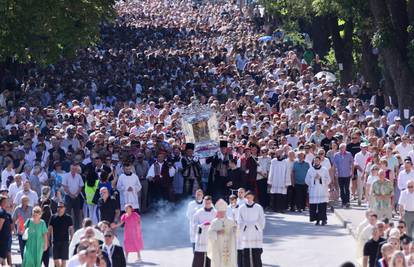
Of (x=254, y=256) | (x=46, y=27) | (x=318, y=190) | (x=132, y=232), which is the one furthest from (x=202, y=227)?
(x=46, y=27)

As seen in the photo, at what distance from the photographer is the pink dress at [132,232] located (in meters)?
28.7

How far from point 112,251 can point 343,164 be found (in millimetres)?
10875

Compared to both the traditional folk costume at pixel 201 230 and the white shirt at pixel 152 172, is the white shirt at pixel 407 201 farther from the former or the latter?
the white shirt at pixel 152 172

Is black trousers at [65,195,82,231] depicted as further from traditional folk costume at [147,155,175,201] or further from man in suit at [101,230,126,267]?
man in suit at [101,230,126,267]

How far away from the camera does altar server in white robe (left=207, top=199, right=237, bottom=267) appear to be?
86.2 feet

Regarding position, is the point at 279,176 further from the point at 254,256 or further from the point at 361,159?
the point at 254,256

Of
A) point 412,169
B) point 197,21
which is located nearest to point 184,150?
point 412,169

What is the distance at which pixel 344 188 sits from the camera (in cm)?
3472

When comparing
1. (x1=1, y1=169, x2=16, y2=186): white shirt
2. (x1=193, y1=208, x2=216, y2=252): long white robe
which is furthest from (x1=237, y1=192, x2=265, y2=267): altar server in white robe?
(x1=1, y1=169, x2=16, y2=186): white shirt

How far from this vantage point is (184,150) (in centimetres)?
3606

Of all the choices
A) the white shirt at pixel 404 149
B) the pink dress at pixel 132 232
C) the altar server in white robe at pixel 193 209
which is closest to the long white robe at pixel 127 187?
the pink dress at pixel 132 232

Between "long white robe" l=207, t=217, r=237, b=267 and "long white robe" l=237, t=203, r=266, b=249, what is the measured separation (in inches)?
20.7

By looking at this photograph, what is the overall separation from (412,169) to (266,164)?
5.19 meters

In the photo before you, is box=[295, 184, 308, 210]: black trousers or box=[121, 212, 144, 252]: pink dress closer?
box=[121, 212, 144, 252]: pink dress
